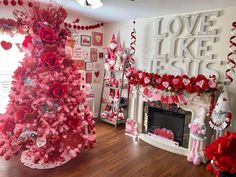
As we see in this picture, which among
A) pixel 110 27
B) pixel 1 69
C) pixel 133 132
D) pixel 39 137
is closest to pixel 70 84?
pixel 39 137

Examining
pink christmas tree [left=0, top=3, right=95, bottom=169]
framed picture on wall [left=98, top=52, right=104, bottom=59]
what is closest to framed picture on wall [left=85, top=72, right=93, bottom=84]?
framed picture on wall [left=98, top=52, right=104, bottom=59]

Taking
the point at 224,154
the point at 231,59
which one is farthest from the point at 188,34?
the point at 224,154

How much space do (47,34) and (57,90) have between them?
2.44 ft

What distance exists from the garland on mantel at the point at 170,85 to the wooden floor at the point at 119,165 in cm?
91

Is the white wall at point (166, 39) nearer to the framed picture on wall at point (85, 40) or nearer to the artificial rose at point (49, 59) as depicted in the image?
the framed picture on wall at point (85, 40)

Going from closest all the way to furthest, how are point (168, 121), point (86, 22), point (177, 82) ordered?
point (177, 82) < point (168, 121) < point (86, 22)

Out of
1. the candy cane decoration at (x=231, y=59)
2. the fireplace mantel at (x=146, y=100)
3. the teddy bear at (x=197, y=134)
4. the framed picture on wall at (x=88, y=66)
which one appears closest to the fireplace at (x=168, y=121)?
the fireplace mantel at (x=146, y=100)

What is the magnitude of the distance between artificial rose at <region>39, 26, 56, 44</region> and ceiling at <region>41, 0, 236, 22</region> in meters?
0.60

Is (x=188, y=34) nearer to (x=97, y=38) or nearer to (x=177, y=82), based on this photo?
(x=177, y=82)

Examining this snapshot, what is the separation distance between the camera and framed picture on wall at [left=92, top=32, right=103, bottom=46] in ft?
13.8

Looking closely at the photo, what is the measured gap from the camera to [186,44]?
3.10 meters

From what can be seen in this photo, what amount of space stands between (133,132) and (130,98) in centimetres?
74

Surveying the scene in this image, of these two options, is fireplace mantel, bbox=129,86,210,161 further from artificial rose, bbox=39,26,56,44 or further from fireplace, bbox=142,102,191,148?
artificial rose, bbox=39,26,56,44

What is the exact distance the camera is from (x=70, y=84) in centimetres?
258
